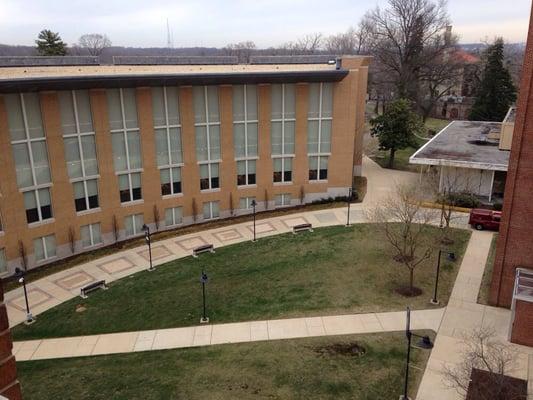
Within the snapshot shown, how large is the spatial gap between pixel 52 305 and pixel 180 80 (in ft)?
51.5

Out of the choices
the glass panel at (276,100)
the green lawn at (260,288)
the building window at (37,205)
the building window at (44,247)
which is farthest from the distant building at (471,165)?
the building window at (44,247)

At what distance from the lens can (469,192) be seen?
125ft

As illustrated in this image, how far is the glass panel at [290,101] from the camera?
35.8 m

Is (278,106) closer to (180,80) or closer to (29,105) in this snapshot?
(180,80)

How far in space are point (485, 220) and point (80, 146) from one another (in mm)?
26473

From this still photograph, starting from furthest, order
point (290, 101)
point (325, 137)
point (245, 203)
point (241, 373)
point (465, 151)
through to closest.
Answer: point (465, 151)
point (325, 137)
point (245, 203)
point (290, 101)
point (241, 373)

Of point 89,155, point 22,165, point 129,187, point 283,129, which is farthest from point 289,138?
point 22,165

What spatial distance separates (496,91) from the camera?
6369cm

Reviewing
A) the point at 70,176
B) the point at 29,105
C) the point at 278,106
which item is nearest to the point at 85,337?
the point at 70,176

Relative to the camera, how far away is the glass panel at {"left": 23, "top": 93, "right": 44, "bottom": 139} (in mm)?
27484

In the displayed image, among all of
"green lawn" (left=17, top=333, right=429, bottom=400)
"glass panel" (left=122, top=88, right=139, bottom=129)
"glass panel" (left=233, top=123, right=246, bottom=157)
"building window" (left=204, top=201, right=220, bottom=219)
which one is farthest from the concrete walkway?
"glass panel" (left=233, top=123, right=246, bottom=157)

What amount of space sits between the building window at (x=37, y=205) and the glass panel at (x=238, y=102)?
13.6 m

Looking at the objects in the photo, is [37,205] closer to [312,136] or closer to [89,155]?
[89,155]

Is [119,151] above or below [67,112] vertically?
below
